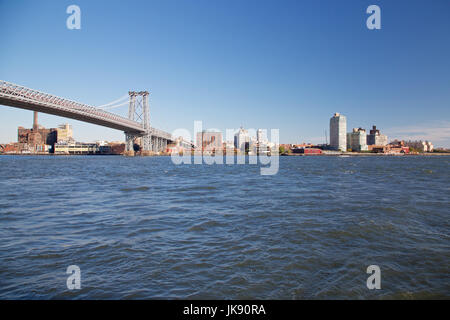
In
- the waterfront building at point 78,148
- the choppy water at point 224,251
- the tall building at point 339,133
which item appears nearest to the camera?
the choppy water at point 224,251

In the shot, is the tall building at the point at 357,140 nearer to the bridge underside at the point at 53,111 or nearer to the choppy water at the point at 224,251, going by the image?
the bridge underside at the point at 53,111

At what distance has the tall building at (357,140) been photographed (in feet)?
554

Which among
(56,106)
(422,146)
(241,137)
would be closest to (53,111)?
(56,106)

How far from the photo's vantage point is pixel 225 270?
13.4ft

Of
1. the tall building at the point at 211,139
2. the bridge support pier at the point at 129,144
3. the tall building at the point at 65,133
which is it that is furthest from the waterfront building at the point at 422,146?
the tall building at the point at 65,133

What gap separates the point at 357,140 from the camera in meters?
173

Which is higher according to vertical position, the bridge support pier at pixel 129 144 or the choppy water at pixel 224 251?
the bridge support pier at pixel 129 144

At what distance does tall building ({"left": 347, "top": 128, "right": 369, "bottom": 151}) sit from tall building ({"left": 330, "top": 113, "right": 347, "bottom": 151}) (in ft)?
27.1

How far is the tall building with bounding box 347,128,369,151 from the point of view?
169 metres

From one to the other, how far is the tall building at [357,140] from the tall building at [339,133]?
325 inches

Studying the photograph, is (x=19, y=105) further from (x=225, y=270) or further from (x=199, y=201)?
(x=225, y=270)

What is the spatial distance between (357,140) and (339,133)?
14018mm

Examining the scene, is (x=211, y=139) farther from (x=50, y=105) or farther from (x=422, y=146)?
(x=422, y=146)
